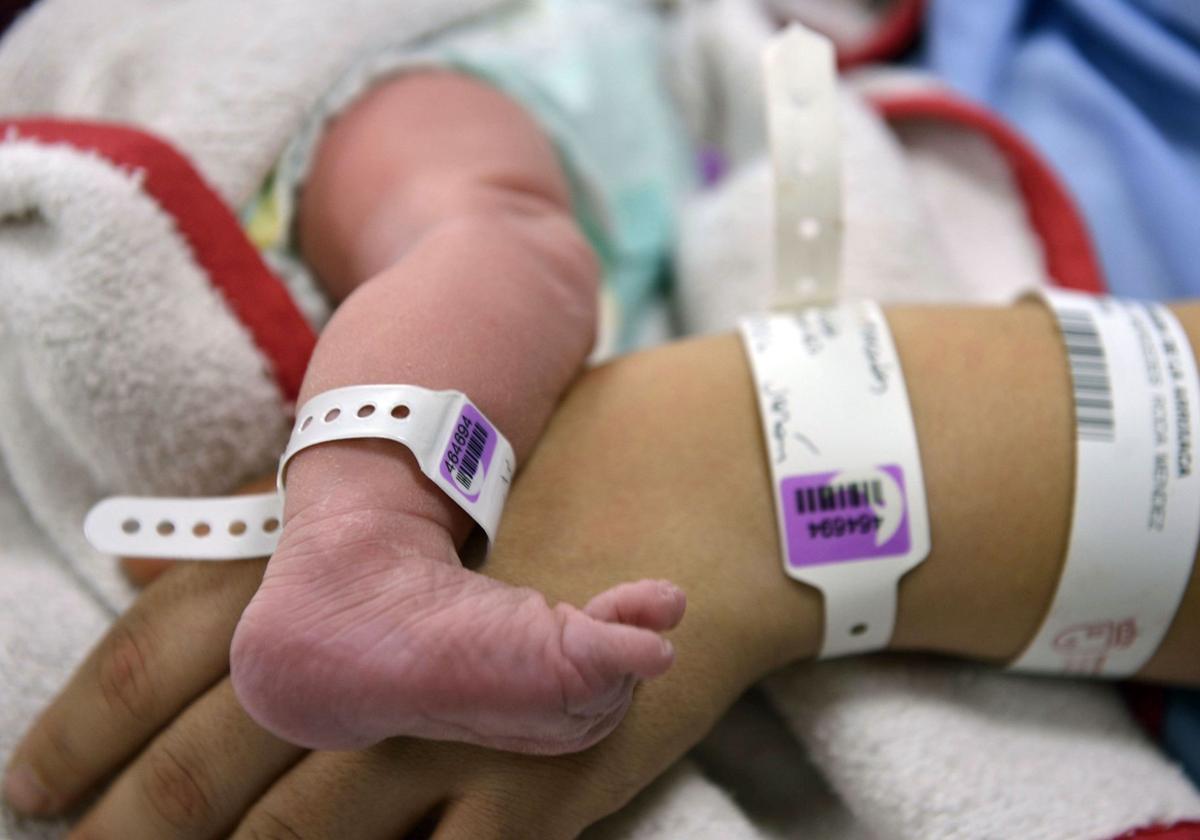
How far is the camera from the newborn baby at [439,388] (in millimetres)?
432

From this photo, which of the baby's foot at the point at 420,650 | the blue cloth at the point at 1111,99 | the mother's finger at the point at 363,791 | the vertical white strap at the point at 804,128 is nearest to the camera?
the baby's foot at the point at 420,650

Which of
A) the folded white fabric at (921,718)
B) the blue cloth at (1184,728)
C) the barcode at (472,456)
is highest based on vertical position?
the barcode at (472,456)

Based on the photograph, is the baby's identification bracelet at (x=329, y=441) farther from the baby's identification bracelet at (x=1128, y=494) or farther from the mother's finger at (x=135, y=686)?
the baby's identification bracelet at (x=1128, y=494)

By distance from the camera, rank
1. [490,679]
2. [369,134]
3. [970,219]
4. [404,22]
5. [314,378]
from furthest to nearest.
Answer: [970,219], [404,22], [369,134], [314,378], [490,679]

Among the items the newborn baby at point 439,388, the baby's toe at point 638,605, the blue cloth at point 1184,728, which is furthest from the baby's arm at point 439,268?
the blue cloth at point 1184,728

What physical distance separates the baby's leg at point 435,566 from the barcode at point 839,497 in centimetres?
16

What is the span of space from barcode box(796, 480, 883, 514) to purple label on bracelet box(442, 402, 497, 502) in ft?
0.67

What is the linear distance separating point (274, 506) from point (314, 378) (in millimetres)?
88

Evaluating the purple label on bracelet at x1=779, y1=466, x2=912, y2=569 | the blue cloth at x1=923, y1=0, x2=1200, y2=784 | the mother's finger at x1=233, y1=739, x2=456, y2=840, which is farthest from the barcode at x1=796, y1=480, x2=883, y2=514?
the blue cloth at x1=923, y1=0, x2=1200, y2=784

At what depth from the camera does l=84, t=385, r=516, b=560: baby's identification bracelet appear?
0.50m

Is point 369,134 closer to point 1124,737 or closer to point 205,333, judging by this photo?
point 205,333

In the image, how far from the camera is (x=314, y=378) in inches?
21.4

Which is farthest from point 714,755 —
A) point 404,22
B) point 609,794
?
point 404,22

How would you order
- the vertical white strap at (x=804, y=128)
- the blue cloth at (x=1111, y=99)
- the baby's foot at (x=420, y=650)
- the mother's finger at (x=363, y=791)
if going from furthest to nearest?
the blue cloth at (x=1111, y=99) < the vertical white strap at (x=804, y=128) < the mother's finger at (x=363, y=791) < the baby's foot at (x=420, y=650)
